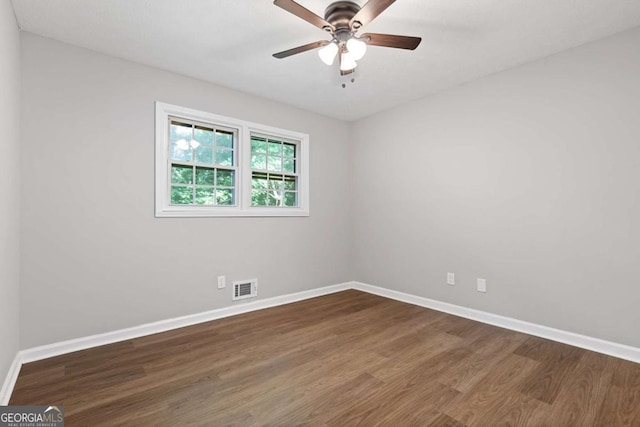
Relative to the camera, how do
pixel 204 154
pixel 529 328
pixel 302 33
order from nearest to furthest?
pixel 302 33
pixel 529 328
pixel 204 154

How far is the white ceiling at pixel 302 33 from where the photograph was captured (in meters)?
2.09

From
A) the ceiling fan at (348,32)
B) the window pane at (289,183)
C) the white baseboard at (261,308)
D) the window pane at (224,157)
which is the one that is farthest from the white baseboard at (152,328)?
the ceiling fan at (348,32)

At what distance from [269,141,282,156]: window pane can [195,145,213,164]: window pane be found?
0.80 m

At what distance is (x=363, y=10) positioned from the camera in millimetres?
1794

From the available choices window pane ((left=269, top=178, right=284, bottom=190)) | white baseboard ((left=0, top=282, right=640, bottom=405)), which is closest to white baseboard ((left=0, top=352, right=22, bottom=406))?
white baseboard ((left=0, top=282, right=640, bottom=405))

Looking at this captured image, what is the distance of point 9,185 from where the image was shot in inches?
76.1

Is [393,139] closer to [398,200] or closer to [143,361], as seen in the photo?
[398,200]

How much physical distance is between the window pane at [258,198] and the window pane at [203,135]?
0.77 m

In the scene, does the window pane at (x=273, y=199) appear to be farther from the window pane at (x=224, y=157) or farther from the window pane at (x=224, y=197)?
the window pane at (x=224, y=157)

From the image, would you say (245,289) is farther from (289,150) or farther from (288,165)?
(289,150)

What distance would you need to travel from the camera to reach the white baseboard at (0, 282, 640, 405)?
228cm

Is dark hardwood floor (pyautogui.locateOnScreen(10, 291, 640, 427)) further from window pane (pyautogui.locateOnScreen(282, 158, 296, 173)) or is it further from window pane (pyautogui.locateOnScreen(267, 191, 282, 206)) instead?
window pane (pyautogui.locateOnScreen(282, 158, 296, 173))

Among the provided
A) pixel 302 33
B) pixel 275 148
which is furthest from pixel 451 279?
pixel 302 33

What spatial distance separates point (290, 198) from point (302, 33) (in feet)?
7.02
